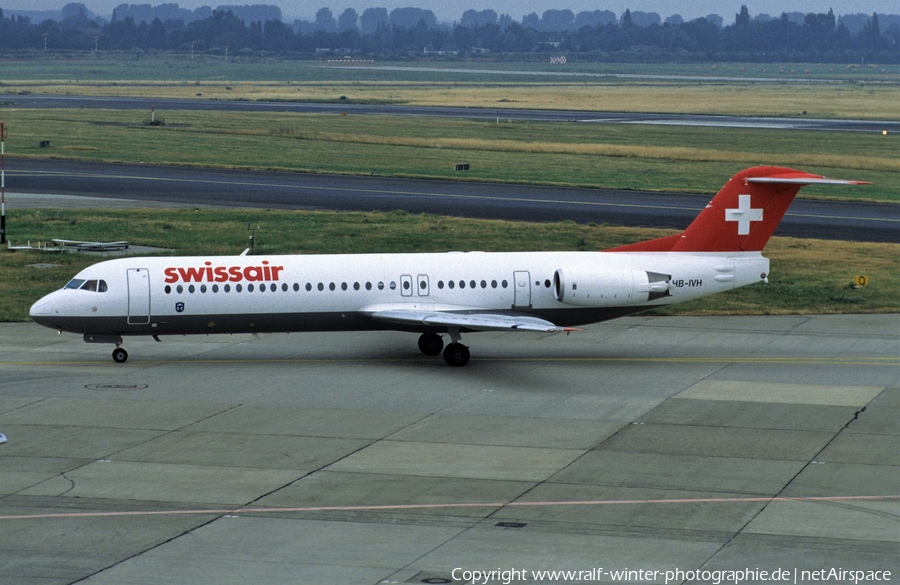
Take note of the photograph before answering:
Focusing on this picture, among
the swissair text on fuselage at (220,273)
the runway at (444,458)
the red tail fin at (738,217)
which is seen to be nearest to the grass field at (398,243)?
the runway at (444,458)

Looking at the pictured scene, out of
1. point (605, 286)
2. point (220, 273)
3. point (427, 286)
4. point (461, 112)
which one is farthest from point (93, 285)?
point (461, 112)

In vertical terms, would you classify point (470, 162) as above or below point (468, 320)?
above

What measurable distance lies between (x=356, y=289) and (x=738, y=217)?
11306mm

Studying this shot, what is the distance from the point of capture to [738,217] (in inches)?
1421

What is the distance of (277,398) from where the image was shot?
30.9 meters

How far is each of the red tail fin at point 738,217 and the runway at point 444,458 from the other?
3.28 meters

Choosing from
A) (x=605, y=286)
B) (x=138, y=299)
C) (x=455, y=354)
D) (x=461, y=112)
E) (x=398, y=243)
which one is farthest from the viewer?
(x=461, y=112)

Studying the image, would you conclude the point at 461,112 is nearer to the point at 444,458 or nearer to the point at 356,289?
the point at 356,289

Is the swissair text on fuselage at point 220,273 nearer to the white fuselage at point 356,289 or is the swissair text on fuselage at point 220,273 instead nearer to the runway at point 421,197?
the white fuselage at point 356,289

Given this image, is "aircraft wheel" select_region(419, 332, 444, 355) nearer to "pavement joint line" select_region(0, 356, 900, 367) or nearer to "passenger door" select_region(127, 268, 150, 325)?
"pavement joint line" select_region(0, 356, 900, 367)

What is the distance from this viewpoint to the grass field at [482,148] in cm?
8081

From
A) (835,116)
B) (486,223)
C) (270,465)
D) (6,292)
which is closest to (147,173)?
(486,223)

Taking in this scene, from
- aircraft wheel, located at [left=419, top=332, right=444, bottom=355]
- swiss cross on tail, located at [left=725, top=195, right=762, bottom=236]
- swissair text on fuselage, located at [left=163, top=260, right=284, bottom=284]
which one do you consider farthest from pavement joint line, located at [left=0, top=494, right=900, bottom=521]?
swiss cross on tail, located at [left=725, top=195, right=762, bottom=236]

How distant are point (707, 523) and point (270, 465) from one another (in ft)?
29.1
